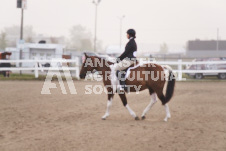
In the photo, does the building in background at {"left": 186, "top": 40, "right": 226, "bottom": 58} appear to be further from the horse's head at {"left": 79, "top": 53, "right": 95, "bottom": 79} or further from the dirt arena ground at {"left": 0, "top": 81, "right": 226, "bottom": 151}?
the horse's head at {"left": 79, "top": 53, "right": 95, "bottom": 79}

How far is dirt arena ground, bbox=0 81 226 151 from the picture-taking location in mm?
6512

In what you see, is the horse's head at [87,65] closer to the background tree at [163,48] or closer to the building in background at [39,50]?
the building in background at [39,50]

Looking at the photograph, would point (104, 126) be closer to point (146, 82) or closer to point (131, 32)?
point (146, 82)

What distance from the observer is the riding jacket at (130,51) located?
9367 mm

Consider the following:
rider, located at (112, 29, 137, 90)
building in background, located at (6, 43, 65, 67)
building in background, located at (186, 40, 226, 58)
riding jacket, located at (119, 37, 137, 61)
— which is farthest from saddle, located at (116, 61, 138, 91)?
building in background, located at (186, 40, 226, 58)

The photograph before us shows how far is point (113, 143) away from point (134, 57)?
3.55 m

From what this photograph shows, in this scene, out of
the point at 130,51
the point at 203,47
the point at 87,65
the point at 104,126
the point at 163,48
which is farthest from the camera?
the point at 163,48

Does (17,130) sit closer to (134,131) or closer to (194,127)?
(134,131)

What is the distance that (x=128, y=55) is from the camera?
31.0 ft

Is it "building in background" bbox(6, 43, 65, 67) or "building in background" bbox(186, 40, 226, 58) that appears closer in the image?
"building in background" bbox(6, 43, 65, 67)

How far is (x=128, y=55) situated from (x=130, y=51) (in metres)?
0.14

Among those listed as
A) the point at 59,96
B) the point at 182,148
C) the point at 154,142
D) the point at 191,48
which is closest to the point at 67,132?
the point at 154,142

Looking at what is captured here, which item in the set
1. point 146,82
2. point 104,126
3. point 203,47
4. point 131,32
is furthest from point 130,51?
point 203,47

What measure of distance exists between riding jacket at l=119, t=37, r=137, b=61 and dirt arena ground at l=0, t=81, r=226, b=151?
1.93 metres
